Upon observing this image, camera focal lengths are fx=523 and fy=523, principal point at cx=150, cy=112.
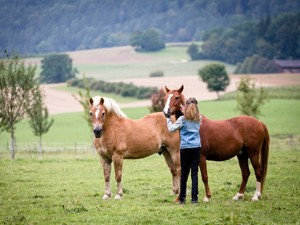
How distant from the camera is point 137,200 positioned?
45.3 feet

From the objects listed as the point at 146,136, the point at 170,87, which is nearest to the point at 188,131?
the point at 146,136

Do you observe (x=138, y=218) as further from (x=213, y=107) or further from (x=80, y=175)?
(x=213, y=107)

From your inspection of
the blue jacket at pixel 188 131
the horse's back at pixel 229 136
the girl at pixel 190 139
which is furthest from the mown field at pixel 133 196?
the blue jacket at pixel 188 131

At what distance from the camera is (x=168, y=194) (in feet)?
49.1

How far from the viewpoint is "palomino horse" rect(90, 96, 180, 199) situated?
14.1 m

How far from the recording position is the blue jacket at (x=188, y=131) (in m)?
12.7

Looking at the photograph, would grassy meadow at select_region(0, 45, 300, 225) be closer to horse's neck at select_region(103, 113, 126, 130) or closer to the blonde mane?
horse's neck at select_region(103, 113, 126, 130)

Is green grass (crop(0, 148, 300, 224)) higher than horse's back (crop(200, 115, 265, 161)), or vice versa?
horse's back (crop(200, 115, 265, 161))

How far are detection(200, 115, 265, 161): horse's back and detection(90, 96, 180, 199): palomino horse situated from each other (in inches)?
65.3

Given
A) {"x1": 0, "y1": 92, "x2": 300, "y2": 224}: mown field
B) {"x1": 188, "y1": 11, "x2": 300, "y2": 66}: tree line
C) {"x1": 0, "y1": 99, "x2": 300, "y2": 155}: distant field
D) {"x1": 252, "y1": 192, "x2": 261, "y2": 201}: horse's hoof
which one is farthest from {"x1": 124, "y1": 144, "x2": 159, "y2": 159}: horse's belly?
{"x1": 188, "y1": 11, "x2": 300, "y2": 66}: tree line

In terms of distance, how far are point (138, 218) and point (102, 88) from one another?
291ft

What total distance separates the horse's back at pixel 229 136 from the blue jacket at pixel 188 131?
1.81 feet

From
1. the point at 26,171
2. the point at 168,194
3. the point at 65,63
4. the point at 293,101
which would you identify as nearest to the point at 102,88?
the point at 65,63

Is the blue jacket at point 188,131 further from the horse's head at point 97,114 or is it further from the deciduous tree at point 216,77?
the deciduous tree at point 216,77
